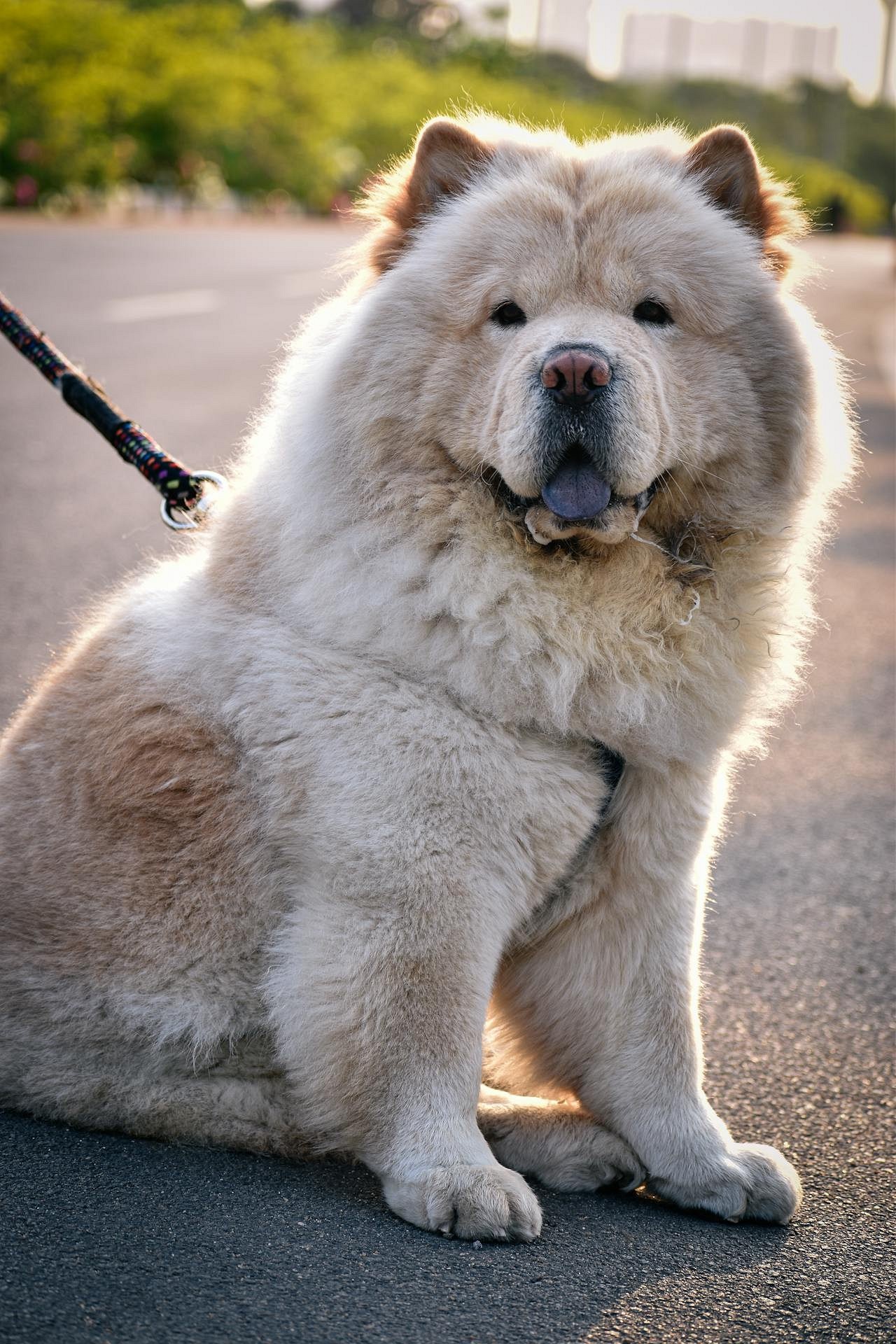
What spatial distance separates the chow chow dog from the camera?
8.41 feet

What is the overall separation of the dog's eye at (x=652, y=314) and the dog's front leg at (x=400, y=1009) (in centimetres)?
112

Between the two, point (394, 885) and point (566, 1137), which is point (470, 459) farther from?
point (566, 1137)

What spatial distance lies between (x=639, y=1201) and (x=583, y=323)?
1.76m

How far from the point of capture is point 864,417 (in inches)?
562

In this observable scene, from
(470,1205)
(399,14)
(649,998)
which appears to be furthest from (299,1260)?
(399,14)

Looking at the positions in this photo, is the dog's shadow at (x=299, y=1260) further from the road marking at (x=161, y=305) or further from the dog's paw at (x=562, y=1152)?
the road marking at (x=161, y=305)

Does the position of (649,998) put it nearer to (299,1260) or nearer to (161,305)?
(299,1260)

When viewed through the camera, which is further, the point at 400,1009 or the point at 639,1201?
the point at 639,1201

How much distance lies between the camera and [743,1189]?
2.72 metres

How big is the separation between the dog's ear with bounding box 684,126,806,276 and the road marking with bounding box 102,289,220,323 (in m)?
12.0

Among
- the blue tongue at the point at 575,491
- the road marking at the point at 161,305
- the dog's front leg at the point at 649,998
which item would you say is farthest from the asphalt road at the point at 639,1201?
the road marking at the point at 161,305

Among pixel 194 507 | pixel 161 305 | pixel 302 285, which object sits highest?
pixel 194 507

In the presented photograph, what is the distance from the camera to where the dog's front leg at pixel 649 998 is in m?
2.75

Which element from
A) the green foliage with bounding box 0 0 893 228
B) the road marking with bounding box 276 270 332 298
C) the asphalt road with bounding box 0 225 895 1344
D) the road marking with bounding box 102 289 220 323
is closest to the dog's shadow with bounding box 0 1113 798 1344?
the asphalt road with bounding box 0 225 895 1344
